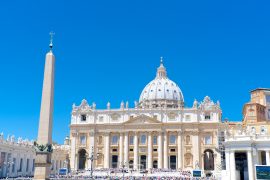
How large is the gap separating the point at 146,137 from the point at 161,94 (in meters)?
23.9

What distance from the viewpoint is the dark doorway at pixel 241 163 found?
1315 inches

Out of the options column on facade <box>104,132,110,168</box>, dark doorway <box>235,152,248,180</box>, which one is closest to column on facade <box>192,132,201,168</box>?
column on facade <box>104,132,110,168</box>

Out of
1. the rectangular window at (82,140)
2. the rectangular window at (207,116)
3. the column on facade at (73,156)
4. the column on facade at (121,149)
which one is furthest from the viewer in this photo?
the rectangular window at (82,140)

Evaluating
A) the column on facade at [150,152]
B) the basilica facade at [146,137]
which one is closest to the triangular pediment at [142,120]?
the basilica facade at [146,137]

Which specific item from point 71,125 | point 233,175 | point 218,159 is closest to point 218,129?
point 218,159

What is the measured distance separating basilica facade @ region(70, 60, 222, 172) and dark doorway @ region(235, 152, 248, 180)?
3392cm

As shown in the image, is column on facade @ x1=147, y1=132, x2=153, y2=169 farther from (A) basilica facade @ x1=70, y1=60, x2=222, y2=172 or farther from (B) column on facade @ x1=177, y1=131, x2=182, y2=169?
(B) column on facade @ x1=177, y1=131, x2=182, y2=169

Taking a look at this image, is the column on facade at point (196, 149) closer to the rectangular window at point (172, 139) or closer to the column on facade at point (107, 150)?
the rectangular window at point (172, 139)

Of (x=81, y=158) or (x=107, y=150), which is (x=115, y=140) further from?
(x=81, y=158)

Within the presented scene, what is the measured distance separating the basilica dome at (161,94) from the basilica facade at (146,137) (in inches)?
737

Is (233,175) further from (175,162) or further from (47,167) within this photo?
(175,162)

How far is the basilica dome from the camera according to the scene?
92.9 meters

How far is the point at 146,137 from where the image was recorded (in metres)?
72.0

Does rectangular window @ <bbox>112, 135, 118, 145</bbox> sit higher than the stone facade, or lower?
higher
